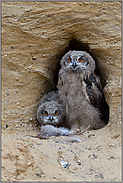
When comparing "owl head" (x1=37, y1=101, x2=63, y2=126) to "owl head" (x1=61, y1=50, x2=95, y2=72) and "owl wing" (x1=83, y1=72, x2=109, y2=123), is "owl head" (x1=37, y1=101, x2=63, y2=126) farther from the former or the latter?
"owl head" (x1=61, y1=50, x2=95, y2=72)

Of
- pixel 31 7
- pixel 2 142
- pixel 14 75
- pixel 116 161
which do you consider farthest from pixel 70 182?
pixel 31 7

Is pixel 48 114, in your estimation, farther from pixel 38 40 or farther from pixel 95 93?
pixel 38 40

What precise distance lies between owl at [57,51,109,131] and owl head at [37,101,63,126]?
0.95 feet

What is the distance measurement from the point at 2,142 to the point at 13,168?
567 mm

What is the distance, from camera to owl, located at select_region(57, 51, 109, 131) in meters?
4.73

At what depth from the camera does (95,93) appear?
4.75 meters

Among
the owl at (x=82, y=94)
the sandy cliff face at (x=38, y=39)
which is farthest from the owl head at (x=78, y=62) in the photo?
the sandy cliff face at (x=38, y=39)

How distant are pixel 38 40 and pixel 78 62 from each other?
1172 mm

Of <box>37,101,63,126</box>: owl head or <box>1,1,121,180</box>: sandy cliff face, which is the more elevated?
<box>1,1,121,180</box>: sandy cliff face

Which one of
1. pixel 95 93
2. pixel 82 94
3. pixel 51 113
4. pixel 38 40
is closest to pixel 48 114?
pixel 51 113

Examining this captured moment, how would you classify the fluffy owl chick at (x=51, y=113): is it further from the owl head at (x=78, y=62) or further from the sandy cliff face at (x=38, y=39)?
the owl head at (x=78, y=62)

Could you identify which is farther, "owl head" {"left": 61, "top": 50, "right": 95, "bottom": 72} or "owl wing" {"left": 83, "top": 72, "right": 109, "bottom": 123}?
"owl head" {"left": 61, "top": 50, "right": 95, "bottom": 72}

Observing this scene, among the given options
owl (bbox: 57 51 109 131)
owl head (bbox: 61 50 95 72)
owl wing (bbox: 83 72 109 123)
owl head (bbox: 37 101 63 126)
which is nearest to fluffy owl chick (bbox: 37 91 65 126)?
owl head (bbox: 37 101 63 126)

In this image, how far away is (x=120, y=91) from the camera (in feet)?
14.0
